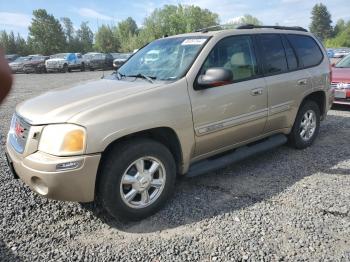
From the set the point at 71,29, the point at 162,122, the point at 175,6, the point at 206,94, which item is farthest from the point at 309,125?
the point at 71,29

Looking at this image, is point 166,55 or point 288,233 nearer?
point 288,233

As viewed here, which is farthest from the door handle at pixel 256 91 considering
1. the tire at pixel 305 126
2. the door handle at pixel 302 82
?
the tire at pixel 305 126

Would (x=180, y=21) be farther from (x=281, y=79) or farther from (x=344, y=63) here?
(x=281, y=79)

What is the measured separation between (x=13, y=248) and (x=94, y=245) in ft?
2.22

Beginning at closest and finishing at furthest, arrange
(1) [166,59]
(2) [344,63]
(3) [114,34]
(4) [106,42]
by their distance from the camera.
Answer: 1. (1) [166,59]
2. (2) [344,63]
3. (4) [106,42]
4. (3) [114,34]

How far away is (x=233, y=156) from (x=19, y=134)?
2.38 m

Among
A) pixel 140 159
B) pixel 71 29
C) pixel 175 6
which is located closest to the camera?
pixel 140 159

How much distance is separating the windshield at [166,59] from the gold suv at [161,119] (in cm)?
2

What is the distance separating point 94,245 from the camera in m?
3.11

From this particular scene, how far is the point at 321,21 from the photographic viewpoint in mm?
102875

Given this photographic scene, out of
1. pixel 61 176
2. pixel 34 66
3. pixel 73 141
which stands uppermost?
pixel 73 141

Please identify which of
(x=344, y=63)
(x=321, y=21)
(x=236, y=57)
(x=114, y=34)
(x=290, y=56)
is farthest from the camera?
(x=321, y=21)

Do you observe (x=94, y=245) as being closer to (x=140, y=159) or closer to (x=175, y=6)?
(x=140, y=159)

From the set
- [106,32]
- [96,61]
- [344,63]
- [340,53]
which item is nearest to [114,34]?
[106,32]
